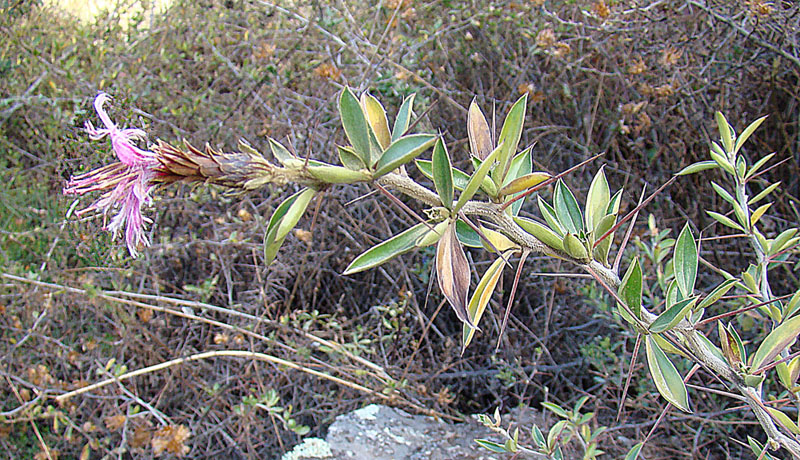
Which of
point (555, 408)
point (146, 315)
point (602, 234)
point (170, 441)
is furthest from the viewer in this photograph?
point (146, 315)

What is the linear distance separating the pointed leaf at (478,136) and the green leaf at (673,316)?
252 mm

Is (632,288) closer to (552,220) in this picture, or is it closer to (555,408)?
(552,220)

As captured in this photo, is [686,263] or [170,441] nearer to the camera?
[686,263]

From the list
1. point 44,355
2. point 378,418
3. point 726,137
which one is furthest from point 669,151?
point 44,355

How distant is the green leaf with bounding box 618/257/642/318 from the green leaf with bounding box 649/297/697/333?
3 centimetres

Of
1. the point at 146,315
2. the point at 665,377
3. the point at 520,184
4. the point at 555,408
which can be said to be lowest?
the point at 555,408

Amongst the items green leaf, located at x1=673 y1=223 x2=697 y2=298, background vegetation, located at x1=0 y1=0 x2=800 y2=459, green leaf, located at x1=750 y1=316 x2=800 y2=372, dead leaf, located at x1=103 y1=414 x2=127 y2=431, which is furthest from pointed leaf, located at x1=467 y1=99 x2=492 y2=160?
dead leaf, located at x1=103 y1=414 x2=127 y2=431

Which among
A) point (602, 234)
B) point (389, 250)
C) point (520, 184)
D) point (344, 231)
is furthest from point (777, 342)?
point (344, 231)

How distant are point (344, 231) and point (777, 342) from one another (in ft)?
4.88

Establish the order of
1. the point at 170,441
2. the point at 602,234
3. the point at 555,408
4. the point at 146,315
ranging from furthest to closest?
the point at 146,315
the point at 170,441
the point at 555,408
the point at 602,234

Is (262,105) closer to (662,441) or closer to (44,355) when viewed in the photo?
(44,355)

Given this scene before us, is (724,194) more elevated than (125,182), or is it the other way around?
(125,182)

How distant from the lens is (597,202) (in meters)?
0.68

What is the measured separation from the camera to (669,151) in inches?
73.4
